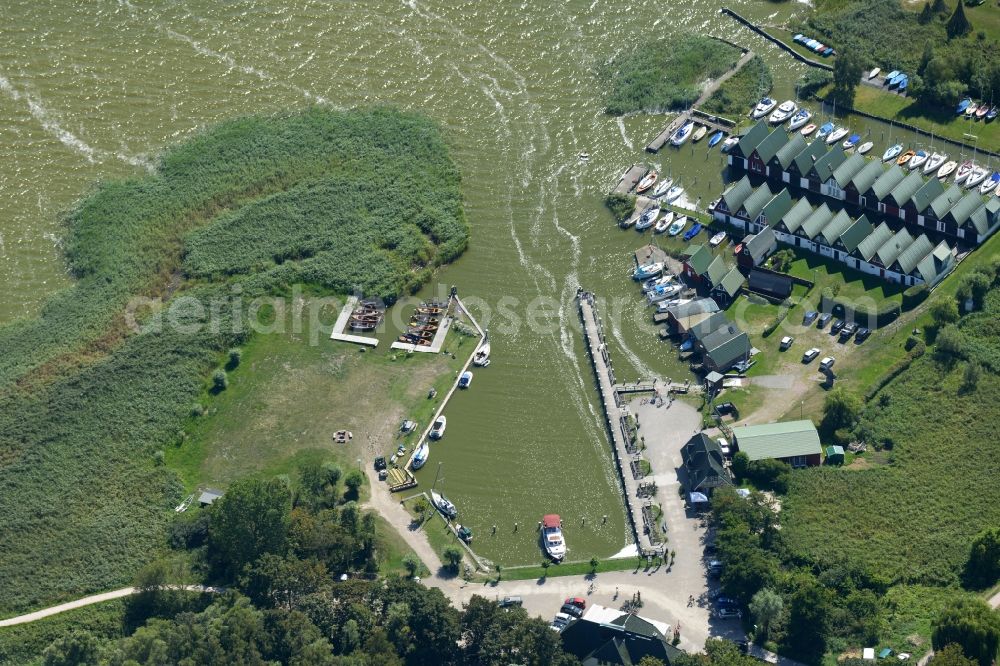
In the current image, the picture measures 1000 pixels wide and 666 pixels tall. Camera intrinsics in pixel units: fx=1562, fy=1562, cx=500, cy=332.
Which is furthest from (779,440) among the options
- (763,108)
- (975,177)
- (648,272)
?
(763,108)

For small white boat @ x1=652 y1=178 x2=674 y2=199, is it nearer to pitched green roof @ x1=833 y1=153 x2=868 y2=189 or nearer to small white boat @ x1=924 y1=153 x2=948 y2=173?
pitched green roof @ x1=833 y1=153 x2=868 y2=189

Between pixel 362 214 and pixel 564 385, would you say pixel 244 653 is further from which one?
pixel 362 214

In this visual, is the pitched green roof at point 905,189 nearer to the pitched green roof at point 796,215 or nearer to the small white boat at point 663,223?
the pitched green roof at point 796,215

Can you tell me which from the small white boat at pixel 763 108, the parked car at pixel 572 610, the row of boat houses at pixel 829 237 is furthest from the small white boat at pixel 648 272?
the parked car at pixel 572 610

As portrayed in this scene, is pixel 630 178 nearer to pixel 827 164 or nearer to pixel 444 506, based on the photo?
pixel 827 164

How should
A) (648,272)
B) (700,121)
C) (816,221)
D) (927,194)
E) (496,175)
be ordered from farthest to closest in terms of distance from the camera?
(700,121) < (496,175) < (816,221) < (648,272) < (927,194)

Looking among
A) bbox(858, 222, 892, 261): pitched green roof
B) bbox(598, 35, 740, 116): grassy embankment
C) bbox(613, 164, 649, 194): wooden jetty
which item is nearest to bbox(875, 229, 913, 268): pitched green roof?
bbox(858, 222, 892, 261): pitched green roof
